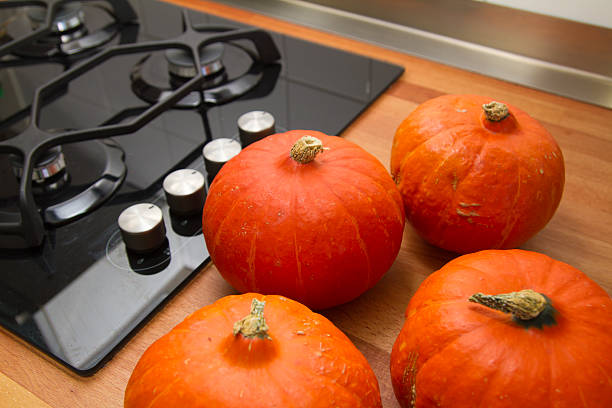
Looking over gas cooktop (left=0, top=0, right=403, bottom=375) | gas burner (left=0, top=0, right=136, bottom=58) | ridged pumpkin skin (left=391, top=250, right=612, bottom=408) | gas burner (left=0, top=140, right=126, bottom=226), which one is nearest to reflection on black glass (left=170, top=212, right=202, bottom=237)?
gas cooktop (left=0, top=0, right=403, bottom=375)

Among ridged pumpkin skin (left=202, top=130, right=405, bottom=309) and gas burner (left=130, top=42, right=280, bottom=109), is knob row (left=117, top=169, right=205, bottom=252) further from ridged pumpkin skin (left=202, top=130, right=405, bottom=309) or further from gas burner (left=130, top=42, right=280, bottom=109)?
gas burner (left=130, top=42, right=280, bottom=109)

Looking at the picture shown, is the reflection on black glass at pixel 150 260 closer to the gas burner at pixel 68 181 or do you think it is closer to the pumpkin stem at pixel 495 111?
the gas burner at pixel 68 181

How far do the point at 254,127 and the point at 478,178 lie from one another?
0.39 metres

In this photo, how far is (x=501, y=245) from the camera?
Answer: 682 millimetres

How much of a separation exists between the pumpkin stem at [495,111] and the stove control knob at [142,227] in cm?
45

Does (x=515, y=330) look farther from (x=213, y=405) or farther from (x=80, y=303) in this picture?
(x=80, y=303)

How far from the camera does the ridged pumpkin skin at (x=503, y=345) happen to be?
0.46 m

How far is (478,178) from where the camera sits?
644 millimetres

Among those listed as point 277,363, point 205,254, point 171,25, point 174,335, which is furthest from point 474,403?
point 171,25

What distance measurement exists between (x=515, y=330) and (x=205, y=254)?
42 cm

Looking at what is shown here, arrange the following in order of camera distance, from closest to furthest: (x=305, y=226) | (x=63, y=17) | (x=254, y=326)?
(x=254, y=326) → (x=305, y=226) → (x=63, y=17)

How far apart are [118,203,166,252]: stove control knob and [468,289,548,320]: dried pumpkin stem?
437 millimetres

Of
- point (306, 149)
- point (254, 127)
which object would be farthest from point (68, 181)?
point (306, 149)

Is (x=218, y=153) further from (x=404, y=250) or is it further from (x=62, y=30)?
(x=62, y=30)
